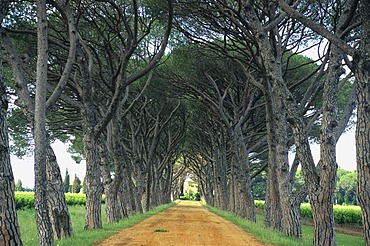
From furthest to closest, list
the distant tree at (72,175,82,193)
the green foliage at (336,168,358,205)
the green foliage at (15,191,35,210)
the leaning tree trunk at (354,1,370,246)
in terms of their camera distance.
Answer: the green foliage at (336,168,358,205)
the distant tree at (72,175,82,193)
the green foliage at (15,191,35,210)
the leaning tree trunk at (354,1,370,246)

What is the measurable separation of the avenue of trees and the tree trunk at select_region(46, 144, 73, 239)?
1.2 inches

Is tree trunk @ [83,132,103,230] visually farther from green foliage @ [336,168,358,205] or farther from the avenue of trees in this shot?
green foliage @ [336,168,358,205]

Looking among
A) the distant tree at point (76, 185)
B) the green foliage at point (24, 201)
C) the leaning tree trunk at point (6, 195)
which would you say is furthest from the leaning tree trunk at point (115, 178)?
the distant tree at point (76, 185)

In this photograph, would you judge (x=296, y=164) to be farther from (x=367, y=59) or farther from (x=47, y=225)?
(x=47, y=225)

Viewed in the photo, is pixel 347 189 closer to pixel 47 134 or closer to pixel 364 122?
pixel 47 134

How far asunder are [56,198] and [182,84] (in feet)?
40.9

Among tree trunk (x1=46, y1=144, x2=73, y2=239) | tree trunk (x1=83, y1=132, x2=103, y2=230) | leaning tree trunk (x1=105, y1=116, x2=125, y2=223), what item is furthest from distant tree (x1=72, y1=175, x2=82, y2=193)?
tree trunk (x1=46, y1=144, x2=73, y2=239)

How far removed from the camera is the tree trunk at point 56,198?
10.2 meters

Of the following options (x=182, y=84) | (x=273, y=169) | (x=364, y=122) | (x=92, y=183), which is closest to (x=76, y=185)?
(x=182, y=84)

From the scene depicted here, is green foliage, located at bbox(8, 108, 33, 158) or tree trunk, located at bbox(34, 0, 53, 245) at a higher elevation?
green foliage, located at bbox(8, 108, 33, 158)

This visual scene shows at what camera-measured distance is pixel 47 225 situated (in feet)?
28.6

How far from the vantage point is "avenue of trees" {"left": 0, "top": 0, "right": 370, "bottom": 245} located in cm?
870

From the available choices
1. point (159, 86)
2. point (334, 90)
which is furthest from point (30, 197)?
point (334, 90)

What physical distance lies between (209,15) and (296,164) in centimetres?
622
